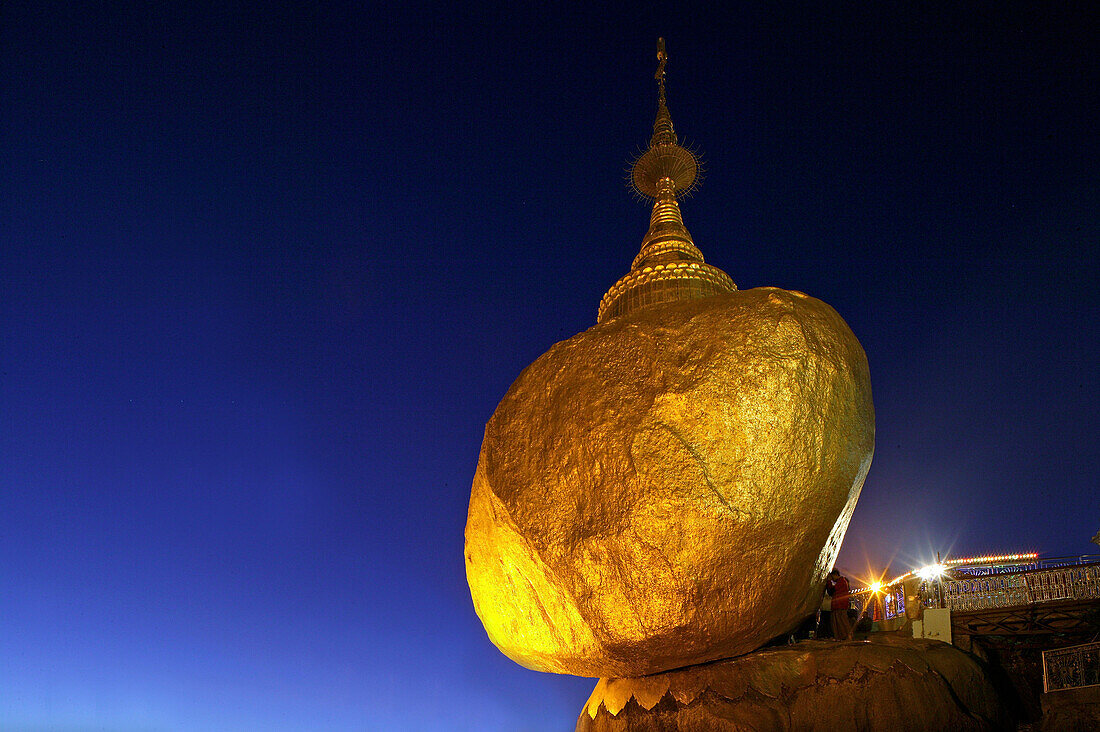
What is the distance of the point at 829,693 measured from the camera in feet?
27.5

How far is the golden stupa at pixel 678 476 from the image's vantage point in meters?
8.16

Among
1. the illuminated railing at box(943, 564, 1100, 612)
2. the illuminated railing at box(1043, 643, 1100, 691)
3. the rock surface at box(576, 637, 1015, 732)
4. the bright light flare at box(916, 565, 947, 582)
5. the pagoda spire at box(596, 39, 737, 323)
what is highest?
the pagoda spire at box(596, 39, 737, 323)

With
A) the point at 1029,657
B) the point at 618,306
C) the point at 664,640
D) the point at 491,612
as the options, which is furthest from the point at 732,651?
the point at 618,306

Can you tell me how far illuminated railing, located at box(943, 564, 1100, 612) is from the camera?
1120 centimetres

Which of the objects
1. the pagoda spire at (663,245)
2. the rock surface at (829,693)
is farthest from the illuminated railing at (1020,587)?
the pagoda spire at (663,245)

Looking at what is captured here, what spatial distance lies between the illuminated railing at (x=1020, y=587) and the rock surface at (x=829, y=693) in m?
2.49

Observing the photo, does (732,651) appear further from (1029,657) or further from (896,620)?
(1029,657)

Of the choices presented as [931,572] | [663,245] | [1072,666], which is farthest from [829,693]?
[663,245]

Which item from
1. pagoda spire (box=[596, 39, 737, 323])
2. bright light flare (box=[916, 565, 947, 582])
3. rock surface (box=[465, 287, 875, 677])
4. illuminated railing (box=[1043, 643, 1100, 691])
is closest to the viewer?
rock surface (box=[465, 287, 875, 677])

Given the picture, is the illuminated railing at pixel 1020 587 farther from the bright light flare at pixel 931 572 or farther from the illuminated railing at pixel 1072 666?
the illuminated railing at pixel 1072 666

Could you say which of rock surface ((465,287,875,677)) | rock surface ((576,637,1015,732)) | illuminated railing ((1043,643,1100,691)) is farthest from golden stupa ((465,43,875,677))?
illuminated railing ((1043,643,1100,691))

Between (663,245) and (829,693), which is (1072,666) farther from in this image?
(663,245)

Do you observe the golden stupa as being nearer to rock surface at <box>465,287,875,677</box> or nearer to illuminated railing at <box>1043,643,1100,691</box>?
rock surface at <box>465,287,875,677</box>

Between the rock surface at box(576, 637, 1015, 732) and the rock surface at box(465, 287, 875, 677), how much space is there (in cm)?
40
